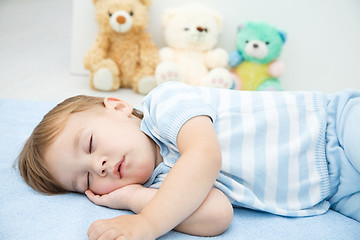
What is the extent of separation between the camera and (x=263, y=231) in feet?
2.56

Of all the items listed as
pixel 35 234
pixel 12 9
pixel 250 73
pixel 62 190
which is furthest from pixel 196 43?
pixel 12 9

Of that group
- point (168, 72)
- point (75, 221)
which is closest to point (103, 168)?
point (75, 221)

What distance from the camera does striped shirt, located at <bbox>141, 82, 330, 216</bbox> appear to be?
85 cm

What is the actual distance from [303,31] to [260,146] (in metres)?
1.38

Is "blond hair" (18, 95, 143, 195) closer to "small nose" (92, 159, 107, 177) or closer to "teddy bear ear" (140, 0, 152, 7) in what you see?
"small nose" (92, 159, 107, 177)

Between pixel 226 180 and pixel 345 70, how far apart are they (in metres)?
1.55

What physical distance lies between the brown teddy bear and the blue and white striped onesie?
1023mm

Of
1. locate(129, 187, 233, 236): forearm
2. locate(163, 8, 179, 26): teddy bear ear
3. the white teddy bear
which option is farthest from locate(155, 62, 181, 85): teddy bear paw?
locate(129, 187, 233, 236): forearm

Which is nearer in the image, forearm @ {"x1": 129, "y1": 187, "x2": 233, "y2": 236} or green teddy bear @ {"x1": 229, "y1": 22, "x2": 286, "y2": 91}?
forearm @ {"x1": 129, "y1": 187, "x2": 233, "y2": 236}

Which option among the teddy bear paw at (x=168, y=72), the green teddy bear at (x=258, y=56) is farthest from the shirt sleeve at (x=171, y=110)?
the green teddy bear at (x=258, y=56)

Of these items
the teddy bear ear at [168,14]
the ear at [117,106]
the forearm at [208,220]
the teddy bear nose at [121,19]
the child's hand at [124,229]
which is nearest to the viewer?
the child's hand at [124,229]

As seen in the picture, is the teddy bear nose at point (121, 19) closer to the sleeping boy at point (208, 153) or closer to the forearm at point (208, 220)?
the sleeping boy at point (208, 153)

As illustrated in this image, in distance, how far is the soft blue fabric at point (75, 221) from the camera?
695mm

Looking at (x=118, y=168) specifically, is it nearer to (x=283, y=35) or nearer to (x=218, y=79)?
(x=218, y=79)
